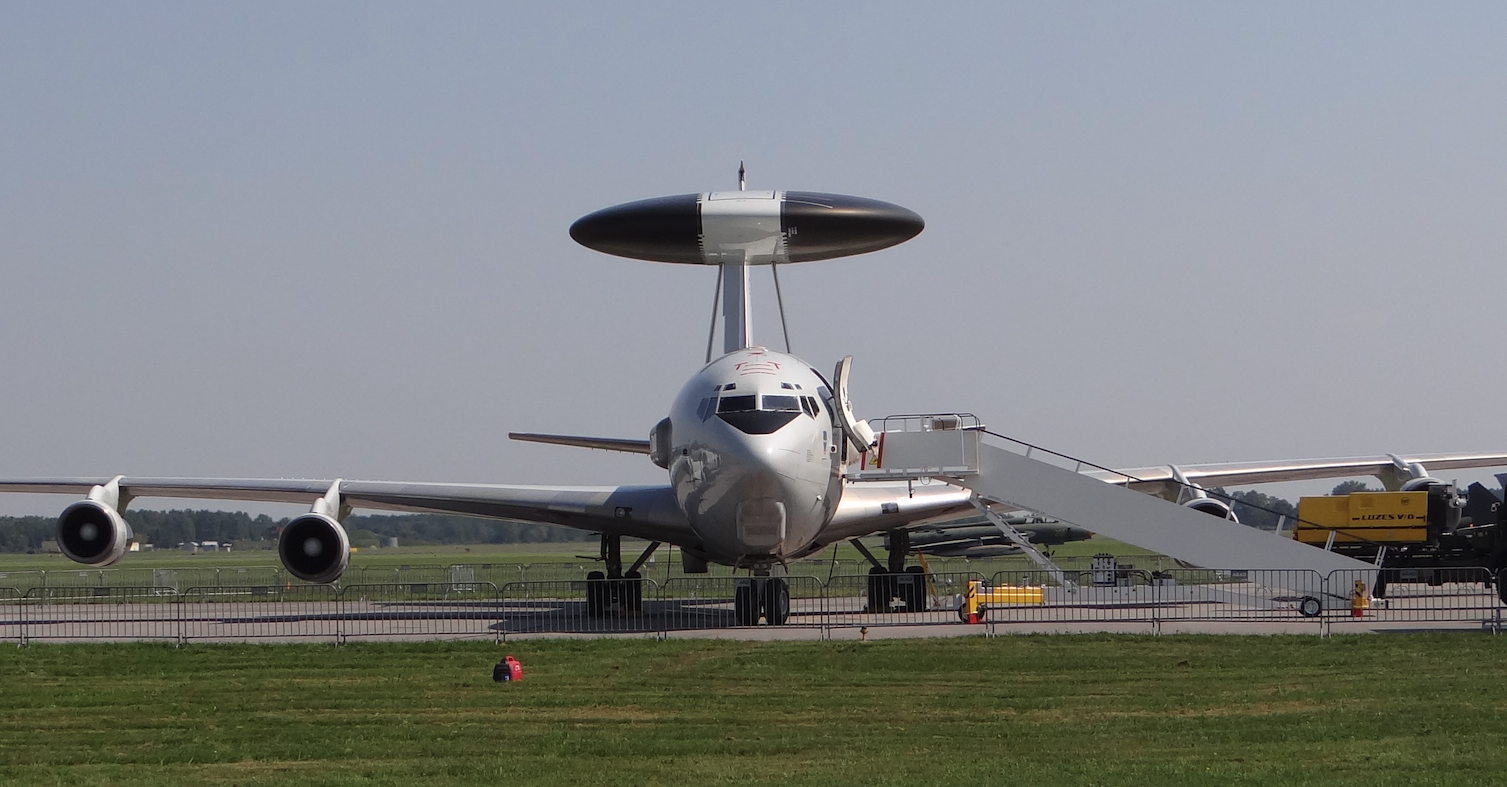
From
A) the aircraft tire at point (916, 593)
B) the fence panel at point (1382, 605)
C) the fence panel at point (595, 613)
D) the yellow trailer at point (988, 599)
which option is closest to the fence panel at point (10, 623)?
the fence panel at point (595, 613)

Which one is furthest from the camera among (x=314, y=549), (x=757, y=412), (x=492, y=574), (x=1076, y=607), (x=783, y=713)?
(x=492, y=574)

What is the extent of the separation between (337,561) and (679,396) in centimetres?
650

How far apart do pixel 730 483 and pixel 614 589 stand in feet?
23.2

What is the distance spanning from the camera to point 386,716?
13562mm

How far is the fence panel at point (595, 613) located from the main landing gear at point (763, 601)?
1298mm

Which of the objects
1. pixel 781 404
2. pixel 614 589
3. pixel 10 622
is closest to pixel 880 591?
pixel 614 589

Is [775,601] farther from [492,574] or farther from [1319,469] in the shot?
[492,574]

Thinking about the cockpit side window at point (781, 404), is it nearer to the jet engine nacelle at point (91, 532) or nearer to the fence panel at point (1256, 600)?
the fence panel at point (1256, 600)

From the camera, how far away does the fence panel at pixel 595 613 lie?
2406 cm

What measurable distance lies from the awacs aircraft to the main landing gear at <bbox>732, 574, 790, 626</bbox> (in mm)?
26

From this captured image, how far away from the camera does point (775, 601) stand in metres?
23.8

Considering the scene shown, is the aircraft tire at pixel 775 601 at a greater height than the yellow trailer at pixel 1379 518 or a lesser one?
→ lesser

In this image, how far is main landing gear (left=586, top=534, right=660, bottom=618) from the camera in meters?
27.3

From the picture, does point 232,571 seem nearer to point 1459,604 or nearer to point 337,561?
point 337,561
